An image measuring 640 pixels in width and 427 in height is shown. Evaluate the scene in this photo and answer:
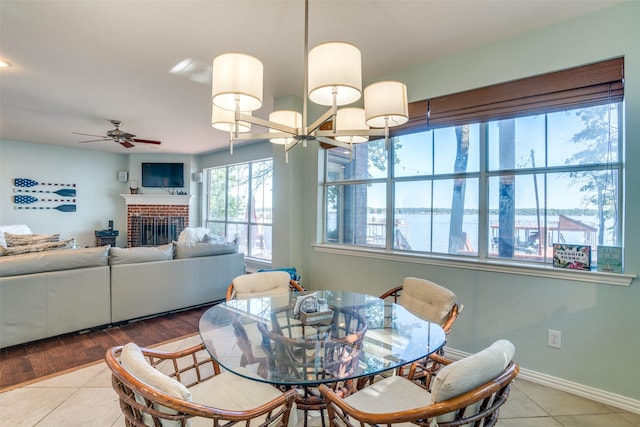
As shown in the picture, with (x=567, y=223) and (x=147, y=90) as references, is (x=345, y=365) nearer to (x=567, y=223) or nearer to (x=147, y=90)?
(x=567, y=223)

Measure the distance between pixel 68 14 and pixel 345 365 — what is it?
282 cm

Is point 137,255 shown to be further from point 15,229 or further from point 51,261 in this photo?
point 15,229

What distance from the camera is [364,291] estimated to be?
3.23 meters

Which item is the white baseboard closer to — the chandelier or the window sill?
the window sill

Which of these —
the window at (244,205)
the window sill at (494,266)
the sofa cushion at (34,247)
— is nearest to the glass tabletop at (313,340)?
the window sill at (494,266)

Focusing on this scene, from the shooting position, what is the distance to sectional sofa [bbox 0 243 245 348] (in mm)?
2766

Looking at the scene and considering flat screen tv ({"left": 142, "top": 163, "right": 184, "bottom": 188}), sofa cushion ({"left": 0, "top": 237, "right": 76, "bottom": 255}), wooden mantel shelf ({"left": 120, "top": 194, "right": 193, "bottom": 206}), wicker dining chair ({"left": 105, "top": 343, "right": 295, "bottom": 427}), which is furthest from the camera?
flat screen tv ({"left": 142, "top": 163, "right": 184, "bottom": 188})

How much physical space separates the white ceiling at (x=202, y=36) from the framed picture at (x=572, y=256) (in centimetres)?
159

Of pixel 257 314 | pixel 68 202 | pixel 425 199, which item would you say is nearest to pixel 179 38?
pixel 257 314

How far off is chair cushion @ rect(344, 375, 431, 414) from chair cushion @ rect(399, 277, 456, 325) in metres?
0.55

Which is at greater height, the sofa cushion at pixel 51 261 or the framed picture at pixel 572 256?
the framed picture at pixel 572 256

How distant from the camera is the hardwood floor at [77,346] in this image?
245 cm

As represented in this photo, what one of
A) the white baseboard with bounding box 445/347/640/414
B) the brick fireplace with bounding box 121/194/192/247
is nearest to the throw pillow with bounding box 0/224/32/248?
the brick fireplace with bounding box 121/194/192/247

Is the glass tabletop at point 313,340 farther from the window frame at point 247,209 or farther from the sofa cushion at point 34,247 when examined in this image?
the window frame at point 247,209
